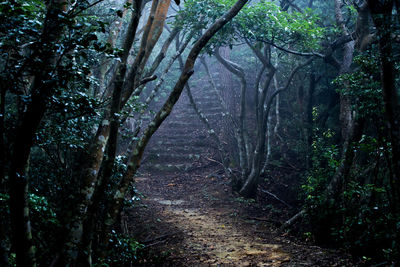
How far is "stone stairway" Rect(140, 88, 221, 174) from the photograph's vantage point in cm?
1361

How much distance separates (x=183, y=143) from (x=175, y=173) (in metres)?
2.30

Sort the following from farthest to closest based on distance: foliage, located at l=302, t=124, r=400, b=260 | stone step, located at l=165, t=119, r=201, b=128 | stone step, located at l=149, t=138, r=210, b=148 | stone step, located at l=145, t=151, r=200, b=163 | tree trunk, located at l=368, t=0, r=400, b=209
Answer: stone step, located at l=165, t=119, r=201, b=128 → stone step, located at l=149, t=138, r=210, b=148 → stone step, located at l=145, t=151, r=200, b=163 → foliage, located at l=302, t=124, r=400, b=260 → tree trunk, located at l=368, t=0, r=400, b=209

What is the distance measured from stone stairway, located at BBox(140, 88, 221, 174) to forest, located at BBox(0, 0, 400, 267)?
710 mm

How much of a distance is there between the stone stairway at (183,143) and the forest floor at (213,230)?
1.93 meters

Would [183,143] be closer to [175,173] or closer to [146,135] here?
[175,173]

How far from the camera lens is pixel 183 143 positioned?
1505 centimetres

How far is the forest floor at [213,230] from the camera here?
5168 millimetres

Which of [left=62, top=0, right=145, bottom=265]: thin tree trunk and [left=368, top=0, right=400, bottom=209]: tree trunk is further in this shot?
[left=368, top=0, right=400, bottom=209]: tree trunk

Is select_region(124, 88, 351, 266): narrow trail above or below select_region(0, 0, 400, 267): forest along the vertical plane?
below

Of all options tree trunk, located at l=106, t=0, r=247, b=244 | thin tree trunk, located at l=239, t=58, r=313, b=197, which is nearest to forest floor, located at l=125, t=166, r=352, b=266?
thin tree trunk, located at l=239, t=58, r=313, b=197

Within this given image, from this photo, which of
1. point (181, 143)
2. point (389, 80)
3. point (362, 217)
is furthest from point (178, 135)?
point (389, 80)

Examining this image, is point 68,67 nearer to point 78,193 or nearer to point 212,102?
point 78,193

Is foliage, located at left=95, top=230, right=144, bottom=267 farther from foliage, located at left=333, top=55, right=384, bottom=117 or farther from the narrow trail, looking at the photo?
foliage, located at left=333, top=55, right=384, bottom=117

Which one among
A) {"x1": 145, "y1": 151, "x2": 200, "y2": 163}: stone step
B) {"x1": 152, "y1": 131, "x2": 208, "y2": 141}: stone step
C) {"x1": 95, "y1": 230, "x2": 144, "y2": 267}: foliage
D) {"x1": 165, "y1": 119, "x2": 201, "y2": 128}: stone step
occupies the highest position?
{"x1": 165, "y1": 119, "x2": 201, "y2": 128}: stone step
